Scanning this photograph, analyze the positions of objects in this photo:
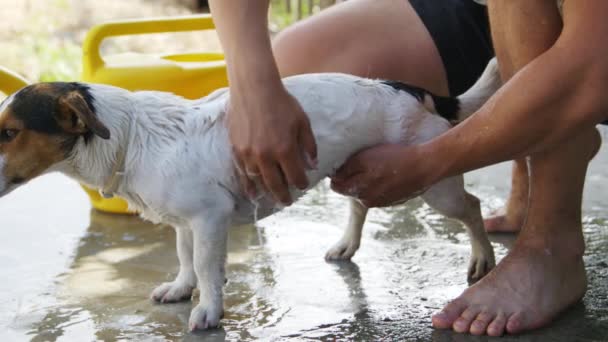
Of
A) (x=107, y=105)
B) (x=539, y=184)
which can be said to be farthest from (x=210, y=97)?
(x=539, y=184)

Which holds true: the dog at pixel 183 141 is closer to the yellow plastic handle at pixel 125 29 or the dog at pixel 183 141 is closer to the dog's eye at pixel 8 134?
the dog's eye at pixel 8 134

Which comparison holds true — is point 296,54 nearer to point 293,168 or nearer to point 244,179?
point 244,179

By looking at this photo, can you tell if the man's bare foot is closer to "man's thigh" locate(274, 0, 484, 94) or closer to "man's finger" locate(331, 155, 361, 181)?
"man's finger" locate(331, 155, 361, 181)

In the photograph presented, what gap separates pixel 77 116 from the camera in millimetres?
2236

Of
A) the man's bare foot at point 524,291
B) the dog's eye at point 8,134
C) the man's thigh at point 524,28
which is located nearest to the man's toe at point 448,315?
the man's bare foot at point 524,291

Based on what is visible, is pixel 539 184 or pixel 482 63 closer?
pixel 539 184

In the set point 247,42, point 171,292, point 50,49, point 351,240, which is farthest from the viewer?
point 50,49

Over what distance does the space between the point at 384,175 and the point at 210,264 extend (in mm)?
545

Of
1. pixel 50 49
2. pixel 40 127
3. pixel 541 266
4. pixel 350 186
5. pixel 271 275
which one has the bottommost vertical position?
pixel 271 275

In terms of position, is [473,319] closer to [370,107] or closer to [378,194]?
[378,194]

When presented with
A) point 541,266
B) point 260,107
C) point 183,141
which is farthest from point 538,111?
point 183,141

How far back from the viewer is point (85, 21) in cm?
814

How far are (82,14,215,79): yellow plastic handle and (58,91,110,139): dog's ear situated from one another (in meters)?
1.14

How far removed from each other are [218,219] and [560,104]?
0.95m
